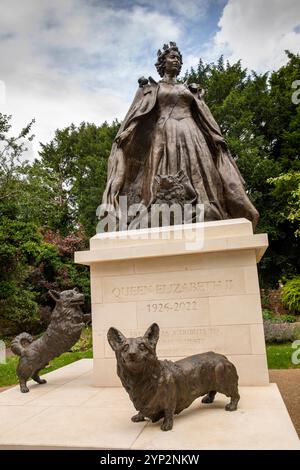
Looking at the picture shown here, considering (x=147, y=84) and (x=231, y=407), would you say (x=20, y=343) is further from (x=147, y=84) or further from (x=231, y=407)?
(x=147, y=84)

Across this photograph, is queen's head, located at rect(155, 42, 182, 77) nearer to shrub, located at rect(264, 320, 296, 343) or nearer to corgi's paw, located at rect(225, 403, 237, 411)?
corgi's paw, located at rect(225, 403, 237, 411)

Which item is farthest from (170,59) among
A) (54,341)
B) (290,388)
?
(290,388)

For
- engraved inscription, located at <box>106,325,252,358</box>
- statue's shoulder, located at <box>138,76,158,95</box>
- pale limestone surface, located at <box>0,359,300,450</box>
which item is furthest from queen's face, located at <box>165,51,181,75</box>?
pale limestone surface, located at <box>0,359,300,450</box>

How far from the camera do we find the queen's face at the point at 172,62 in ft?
21.1

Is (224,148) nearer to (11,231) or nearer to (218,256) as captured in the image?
(218,256)

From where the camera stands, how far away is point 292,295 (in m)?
17.8

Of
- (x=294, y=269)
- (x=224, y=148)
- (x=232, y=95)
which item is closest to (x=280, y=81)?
(x=232, y=95)

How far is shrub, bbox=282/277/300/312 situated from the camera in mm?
17484

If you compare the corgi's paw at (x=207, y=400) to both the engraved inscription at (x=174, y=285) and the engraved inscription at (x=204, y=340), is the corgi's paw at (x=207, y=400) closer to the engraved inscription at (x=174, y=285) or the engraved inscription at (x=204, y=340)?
the engraved inscription at (x=204, y=340)

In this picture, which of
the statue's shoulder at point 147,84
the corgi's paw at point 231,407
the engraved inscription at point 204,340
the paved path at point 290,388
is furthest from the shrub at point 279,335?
the corgi's paw at point 231,407

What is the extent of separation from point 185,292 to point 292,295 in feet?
47.7

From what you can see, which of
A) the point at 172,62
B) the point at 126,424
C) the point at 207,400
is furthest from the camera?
the point at 172,62

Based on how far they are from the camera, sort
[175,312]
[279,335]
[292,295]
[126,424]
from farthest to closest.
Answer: [292,295] → [279,335] → [175,312] → [126,424]

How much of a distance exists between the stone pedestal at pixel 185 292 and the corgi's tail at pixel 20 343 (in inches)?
36.0
